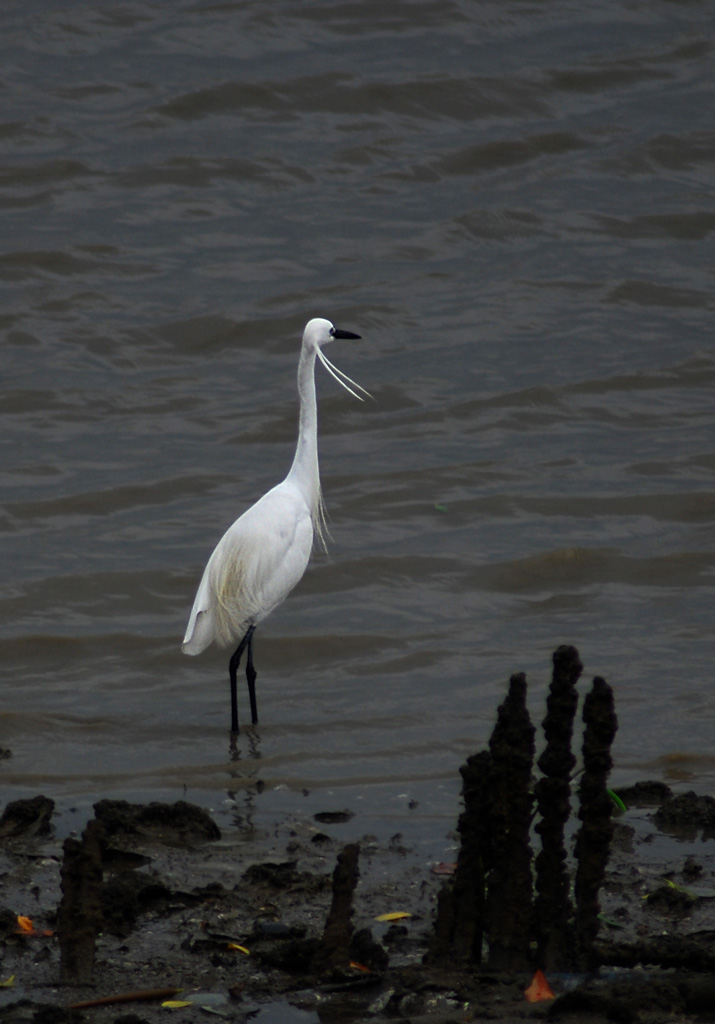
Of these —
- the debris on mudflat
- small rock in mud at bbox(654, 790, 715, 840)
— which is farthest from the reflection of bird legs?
the debris on mudflat

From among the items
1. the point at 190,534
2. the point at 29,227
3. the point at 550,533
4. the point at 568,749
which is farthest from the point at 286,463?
the point at 568,749

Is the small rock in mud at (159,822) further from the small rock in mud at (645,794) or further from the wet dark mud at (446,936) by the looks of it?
the small rock in mud at (645,794)

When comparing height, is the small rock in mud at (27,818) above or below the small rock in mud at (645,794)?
below

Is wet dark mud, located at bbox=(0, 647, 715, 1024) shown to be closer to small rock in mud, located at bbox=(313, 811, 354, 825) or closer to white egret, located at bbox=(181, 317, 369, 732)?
small rock in mud, located at bbox=(313, 811, 354, 825)

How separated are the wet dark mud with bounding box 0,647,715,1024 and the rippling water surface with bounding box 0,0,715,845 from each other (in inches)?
42.7

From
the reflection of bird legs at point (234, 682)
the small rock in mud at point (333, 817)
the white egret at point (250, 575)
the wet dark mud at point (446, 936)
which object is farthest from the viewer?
the white egret at point (250, 575)

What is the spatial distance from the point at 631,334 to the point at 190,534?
483 centimetres

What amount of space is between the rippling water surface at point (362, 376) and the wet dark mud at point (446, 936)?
3.56ft

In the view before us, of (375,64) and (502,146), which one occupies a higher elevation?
(375,64)

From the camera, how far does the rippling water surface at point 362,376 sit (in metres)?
6.54

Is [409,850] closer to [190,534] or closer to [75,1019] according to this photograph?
[75,1019]

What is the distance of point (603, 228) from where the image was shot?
13.4 meters

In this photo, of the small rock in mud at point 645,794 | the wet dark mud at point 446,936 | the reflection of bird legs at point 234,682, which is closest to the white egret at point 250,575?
the reflection of bird legs at point 234,682

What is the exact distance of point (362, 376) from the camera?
37.1 feet
